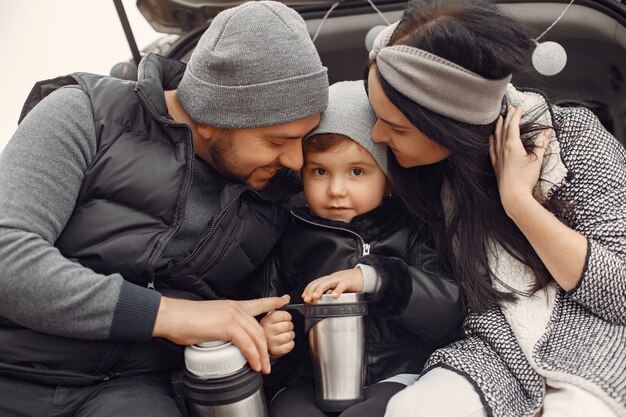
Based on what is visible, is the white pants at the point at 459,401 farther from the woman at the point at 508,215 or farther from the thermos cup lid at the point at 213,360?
the thermos cup lid at the point at 213,360

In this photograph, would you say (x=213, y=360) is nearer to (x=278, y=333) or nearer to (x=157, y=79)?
(x=278, y=333)

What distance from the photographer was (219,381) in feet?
3.30

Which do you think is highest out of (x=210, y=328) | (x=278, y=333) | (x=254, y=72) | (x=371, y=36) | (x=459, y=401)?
(x=254, y=72)

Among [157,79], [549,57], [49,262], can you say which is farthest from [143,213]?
[549,57]

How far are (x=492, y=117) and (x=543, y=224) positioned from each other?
248 mm

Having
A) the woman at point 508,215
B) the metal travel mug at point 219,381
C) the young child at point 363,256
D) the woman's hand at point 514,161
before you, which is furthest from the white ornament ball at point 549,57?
the metal travel mug at point 219,381

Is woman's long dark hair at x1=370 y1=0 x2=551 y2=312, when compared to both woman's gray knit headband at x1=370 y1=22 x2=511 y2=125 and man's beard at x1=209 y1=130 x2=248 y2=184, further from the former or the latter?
man's beard at x1=209 y1=130 x2=248 y2=184

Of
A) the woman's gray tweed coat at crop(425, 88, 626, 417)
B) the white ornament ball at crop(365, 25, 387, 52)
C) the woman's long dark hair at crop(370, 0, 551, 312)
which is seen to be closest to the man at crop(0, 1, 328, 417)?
the woman's long dark hair at crop(370, 0, 551, 312)

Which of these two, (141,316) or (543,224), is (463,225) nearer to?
(543,224)

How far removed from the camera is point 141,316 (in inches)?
41.8

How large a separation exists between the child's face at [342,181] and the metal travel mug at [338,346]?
0.29m

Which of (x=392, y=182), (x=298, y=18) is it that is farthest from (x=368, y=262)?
(x=298, y=18)

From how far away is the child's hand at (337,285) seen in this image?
1118mm

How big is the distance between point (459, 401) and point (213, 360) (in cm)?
48
